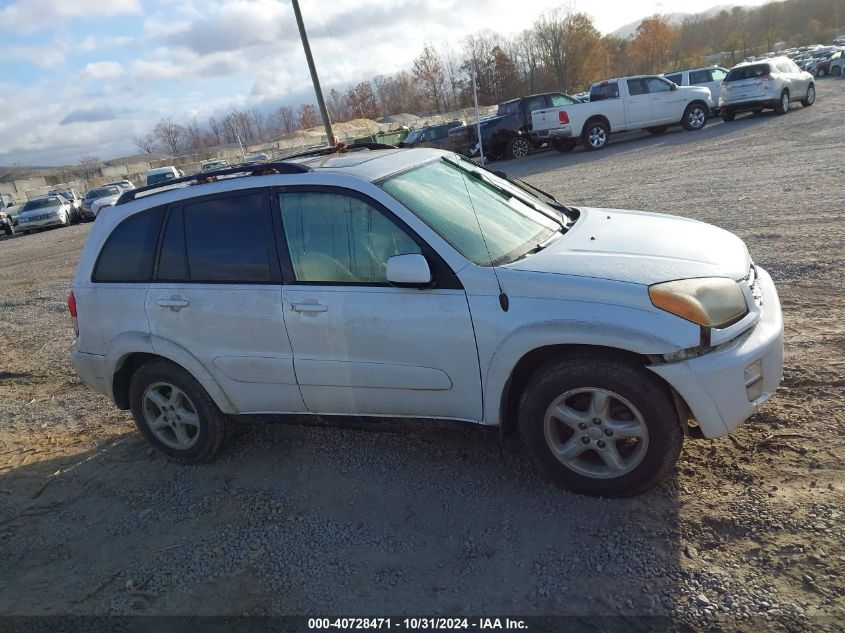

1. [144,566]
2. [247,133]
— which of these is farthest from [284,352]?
[247,133]

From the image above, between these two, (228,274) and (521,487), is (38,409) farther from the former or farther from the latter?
(521,487)

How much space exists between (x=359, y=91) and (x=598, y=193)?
82249 mm

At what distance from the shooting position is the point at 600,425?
3070 millimetres

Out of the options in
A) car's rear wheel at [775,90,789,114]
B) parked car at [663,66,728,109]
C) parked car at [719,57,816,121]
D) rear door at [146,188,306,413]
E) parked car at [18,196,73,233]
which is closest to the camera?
rear door at [146,188,306,413]

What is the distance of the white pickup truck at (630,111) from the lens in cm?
1923

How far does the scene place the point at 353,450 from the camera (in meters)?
4.12

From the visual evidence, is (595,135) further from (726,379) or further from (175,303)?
(726,379)

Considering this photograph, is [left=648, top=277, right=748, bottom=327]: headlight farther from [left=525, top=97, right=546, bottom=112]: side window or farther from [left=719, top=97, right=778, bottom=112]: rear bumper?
[left=525, top=97, right=546, bottom=112]: side window

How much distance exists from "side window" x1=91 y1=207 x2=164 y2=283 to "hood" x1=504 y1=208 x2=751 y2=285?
2.41 metres

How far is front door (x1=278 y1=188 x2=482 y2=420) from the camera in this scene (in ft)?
10.6

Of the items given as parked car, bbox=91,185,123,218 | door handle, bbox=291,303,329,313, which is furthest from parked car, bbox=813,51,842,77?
door handle, bbox=291,303,329,313

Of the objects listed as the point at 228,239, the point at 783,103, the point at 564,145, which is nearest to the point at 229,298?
the point at 228,239

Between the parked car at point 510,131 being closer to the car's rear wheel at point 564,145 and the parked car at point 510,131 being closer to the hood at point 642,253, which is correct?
the car's rear wheel at point 564,145

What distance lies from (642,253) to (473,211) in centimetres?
99
